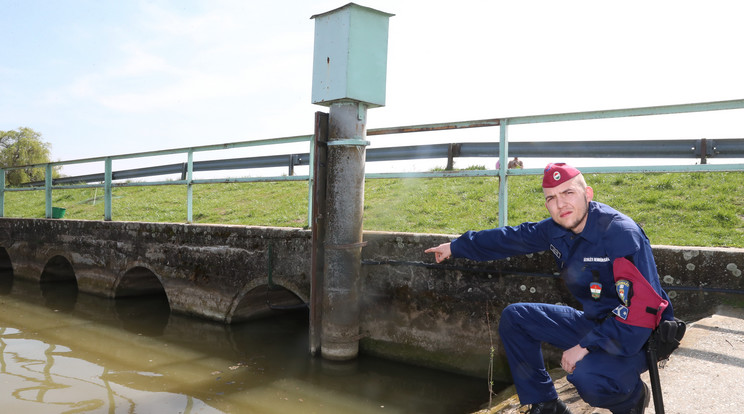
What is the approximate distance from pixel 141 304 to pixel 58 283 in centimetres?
317

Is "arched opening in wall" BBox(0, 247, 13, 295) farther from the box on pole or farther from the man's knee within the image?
the man's knee

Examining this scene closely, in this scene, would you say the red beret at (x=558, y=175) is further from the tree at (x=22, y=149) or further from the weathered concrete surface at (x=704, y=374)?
the tree at (x=22, y=149)

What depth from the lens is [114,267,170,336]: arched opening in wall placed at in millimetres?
6410

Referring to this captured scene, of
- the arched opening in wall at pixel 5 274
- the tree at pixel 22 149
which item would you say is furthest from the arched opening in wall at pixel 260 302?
the tree at pixel 22 149

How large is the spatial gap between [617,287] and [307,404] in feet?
8.97

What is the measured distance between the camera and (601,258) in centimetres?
224

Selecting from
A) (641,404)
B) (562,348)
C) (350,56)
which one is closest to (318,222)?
(350,56)

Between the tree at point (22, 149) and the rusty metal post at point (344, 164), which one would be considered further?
the tree at point (22, 149)

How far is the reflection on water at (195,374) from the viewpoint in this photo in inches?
152

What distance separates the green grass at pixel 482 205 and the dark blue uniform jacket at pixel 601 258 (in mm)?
3579

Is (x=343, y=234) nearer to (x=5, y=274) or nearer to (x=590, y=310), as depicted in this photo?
(x=590, y=310)

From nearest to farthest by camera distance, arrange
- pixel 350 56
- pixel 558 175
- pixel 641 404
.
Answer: pixel 641 404 → pixel 558 175 → pixel 350 56

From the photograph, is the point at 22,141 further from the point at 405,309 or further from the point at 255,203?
the point at 405,309

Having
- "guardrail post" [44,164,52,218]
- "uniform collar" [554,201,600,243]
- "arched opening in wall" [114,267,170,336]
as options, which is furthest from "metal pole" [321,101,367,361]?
"guardrail post" [44,164,52,218]
